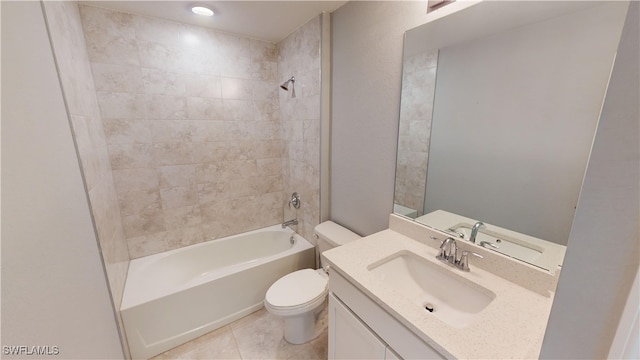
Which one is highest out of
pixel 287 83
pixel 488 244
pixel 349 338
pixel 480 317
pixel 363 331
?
pixel 287 83

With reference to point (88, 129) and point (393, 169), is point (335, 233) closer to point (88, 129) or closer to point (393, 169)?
point (393, 169)

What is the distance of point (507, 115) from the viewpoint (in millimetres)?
984

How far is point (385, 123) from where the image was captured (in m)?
1.47

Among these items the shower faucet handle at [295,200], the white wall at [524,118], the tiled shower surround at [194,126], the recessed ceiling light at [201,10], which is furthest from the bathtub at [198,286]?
the recessed ceiling light at [201,10]

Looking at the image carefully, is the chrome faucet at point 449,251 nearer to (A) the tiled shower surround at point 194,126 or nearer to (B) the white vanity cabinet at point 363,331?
(B) the white vanity cabinet at point 363,331

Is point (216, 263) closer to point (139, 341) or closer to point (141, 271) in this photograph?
point (141, 271)

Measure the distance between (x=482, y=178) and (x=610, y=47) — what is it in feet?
1.87

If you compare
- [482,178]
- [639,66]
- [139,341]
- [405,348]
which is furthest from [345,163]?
[139,341]

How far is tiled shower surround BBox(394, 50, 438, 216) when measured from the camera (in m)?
1.25

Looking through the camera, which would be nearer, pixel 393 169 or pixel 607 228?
pixel 607 228

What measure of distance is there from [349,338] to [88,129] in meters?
1.82

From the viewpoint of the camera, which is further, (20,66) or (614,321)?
(20,66)

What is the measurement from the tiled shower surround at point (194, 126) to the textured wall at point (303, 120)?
1 centimetres

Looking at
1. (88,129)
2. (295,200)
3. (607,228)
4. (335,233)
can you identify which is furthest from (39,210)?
(295,200)
